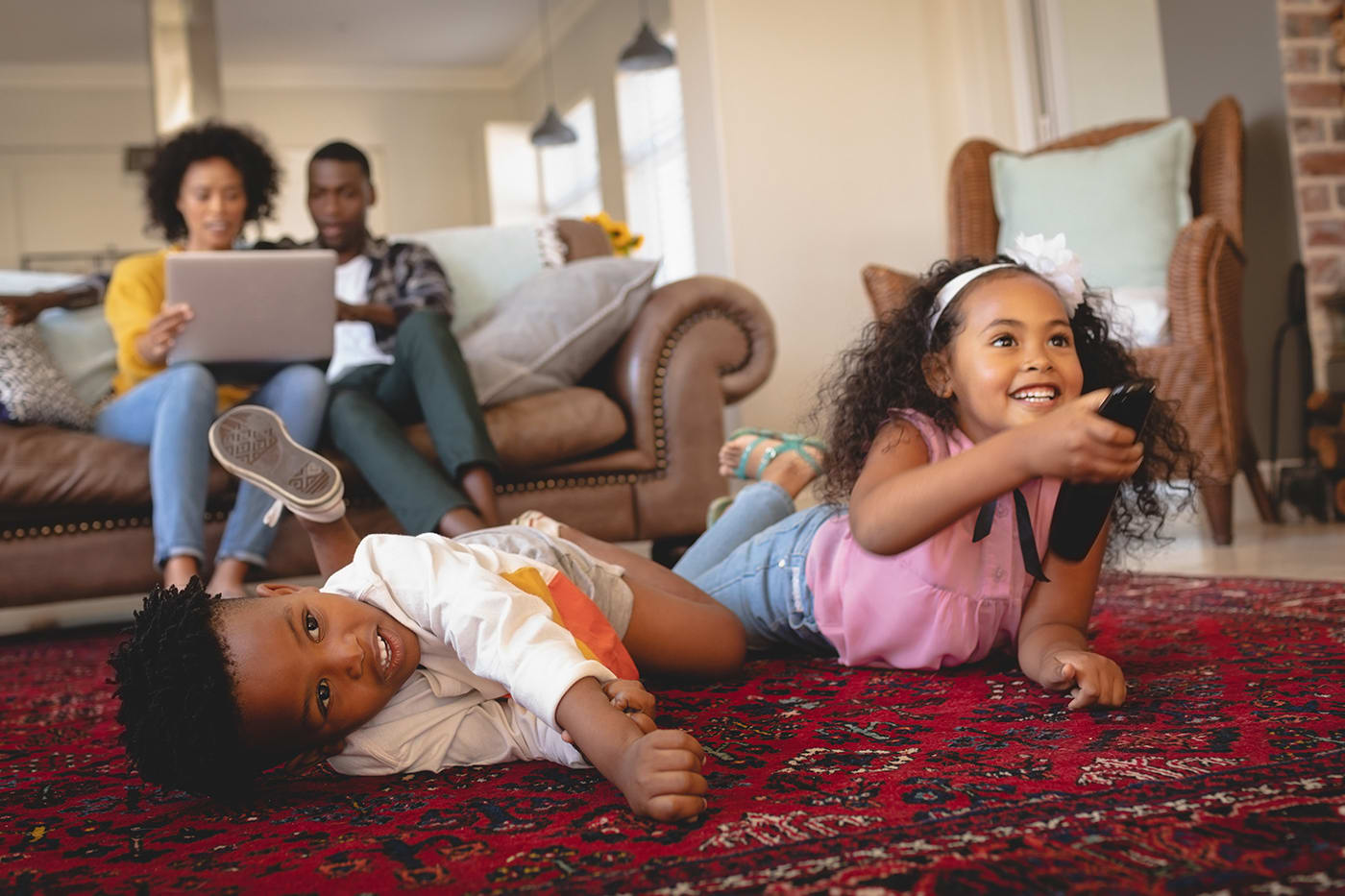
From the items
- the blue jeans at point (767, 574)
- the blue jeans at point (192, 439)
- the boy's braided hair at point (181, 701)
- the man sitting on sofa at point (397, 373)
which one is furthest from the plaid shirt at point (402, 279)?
the boy's braided hair at point (181, 701)

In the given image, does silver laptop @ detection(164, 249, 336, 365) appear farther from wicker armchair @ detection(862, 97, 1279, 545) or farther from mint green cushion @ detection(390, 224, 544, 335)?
wicker armchair @ detection(862, 97, 1279, 545)

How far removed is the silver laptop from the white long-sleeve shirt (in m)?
1.30

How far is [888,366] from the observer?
140 centimetres

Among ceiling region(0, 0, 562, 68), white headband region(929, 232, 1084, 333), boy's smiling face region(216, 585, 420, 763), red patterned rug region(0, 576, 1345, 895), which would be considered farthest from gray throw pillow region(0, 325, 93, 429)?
ceiling region(0, 0, 562, 68)

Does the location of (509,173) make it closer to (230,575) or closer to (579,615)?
(230,575)

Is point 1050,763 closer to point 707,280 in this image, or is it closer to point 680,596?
point 680,596

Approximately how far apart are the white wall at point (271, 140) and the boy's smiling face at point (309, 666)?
272 inches

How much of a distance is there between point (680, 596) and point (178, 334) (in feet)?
4.38

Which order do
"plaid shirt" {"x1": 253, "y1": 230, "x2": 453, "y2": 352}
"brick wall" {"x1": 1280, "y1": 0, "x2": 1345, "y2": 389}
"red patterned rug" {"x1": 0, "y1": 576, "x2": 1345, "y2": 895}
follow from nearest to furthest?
"red patterned rug" {"x1": 0, "y1": 576, "x2": 1345, "y2": 895} < "plaid shirt" {"x1": 253, "y1": 230, "x2": 453, "y2": 352} < "brick wall" {"x1": 1280, "y1": 0, "x2": 1345, "y2": 389}

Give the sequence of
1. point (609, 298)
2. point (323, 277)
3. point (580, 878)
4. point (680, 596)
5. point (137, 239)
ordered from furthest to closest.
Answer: point (137, 239), point (609, 298), point (323, 277), point (680, 596), point (580, 878)

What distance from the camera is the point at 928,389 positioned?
1.37 m

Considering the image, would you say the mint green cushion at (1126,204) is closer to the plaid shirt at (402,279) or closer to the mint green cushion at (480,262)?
the mint green cushion at (480,262)

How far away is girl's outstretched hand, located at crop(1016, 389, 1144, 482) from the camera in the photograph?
3.16 ft

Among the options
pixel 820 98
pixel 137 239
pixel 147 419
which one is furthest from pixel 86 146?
pixel 147 419
